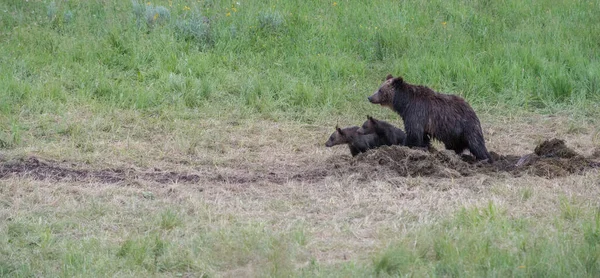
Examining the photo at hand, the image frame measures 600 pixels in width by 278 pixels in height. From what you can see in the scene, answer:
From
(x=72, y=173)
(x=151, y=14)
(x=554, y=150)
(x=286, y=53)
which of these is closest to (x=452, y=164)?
(x=554, y=150)

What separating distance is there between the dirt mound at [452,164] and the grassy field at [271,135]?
0.66 ft

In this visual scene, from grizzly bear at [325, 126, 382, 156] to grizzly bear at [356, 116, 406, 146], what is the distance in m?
0.06

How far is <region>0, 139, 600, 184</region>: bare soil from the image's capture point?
373 inches

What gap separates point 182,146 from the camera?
1101 cm

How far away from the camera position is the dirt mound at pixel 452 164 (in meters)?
9.48

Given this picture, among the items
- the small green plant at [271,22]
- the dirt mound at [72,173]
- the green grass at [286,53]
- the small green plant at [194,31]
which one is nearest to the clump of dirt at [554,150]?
the green grass at [286,53]

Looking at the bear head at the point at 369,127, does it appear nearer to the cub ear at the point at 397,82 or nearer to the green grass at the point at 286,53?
the cub ear at the point at 397,82

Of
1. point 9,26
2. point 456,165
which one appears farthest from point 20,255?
point 9,26

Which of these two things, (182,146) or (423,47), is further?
(423,47)

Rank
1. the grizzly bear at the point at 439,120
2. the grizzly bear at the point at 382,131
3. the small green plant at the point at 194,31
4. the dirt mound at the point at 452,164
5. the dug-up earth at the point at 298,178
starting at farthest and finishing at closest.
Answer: the small green plant at the point at 194,31
the grizzly bear at the point at 382,131
the grizzly bear at the point at 439,120
the dirt mound at the point at 452,164
the dug-up earth at the point at 298,178

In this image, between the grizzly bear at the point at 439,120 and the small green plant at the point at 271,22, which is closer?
the grizzly bear at the point at 439,120

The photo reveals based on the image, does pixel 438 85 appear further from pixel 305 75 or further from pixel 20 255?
pixel 20 255

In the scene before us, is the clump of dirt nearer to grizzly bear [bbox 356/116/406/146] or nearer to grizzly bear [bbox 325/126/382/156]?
grizzly bear [bbox 356/116/406/146]

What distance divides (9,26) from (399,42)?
656cm
